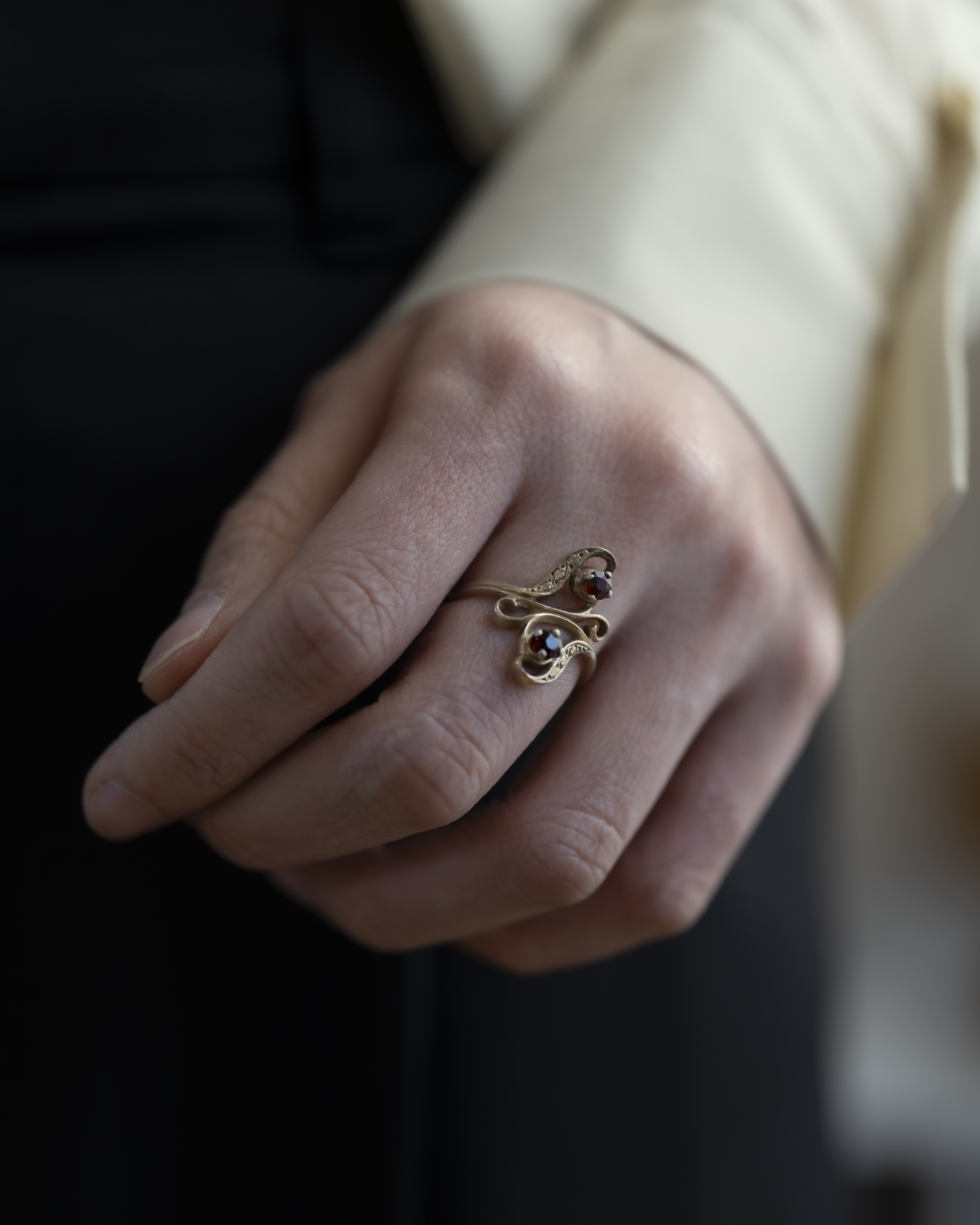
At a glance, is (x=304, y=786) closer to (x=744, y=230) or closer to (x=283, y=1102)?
(x=283, y=1102)

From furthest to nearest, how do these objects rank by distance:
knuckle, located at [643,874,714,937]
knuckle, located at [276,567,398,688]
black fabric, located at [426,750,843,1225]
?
black fabric, located at [426,750,843,1225], knuckle, located at [643,874,714,937], knuckle, located at [276,567,398,688]

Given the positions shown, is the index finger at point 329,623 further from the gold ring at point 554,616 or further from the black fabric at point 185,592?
the black fabric at point 185,592

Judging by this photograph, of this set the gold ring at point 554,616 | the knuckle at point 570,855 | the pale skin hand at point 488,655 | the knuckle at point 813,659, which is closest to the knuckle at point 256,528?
the pale skin hand at point 488,655

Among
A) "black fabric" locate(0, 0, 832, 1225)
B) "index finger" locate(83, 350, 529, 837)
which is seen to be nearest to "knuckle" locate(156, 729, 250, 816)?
"index finger" locate(83, 350, 529, 837)

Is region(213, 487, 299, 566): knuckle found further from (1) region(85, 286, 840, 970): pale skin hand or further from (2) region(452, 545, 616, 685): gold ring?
(2) region(452, 545, 616, 685): gold ring

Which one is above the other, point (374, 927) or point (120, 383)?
point (120, 383)

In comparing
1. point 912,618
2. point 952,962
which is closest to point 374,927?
point 912,618
